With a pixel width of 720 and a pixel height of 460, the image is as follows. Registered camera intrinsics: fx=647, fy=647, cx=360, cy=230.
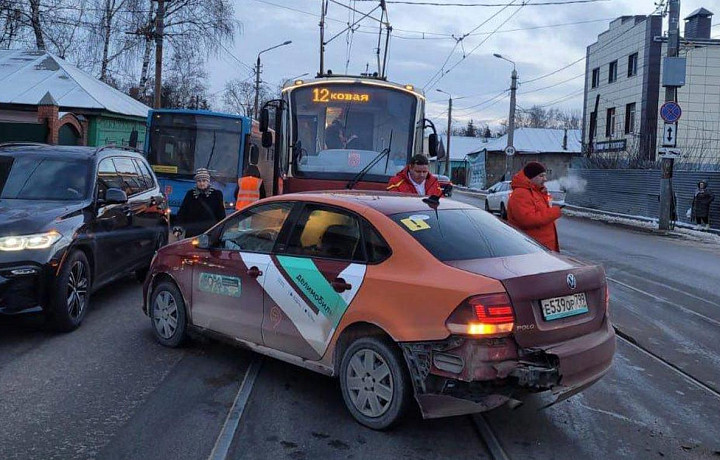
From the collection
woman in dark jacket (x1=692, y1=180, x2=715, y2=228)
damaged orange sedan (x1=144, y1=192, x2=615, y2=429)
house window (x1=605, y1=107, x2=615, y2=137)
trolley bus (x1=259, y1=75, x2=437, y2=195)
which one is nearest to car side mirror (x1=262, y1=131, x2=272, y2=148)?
trolley bus (x1=259, y1=75, x2=437, y2=195)

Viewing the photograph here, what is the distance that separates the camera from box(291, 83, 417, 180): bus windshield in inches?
409

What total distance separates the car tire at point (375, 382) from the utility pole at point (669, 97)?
1969 cm

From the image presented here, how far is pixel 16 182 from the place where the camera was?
7008 mm

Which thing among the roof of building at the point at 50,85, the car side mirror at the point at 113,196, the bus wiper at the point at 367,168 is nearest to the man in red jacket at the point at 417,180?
the bus wiper at the point at 367,168

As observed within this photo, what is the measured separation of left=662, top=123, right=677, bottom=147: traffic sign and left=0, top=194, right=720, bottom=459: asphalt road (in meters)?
15.8

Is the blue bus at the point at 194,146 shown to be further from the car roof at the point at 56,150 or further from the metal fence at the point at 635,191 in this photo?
the metal fence at the point at 635,191

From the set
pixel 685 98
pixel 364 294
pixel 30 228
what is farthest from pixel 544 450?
pixel 685 98

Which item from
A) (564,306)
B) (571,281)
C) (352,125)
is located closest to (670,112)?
(352,125)

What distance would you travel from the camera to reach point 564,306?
4.07 m

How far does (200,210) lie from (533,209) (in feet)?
15.0

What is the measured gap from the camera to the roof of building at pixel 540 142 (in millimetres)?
61375

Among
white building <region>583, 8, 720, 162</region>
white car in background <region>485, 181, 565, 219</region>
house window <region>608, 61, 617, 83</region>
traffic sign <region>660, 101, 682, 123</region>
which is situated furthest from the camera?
house window <region>608, 61, 617, 83</region>

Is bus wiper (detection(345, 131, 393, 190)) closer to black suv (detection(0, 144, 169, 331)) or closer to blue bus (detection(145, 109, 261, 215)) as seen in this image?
black suv (detection(0, 144, 169, 331))

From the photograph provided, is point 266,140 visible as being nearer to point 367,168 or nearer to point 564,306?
point 367,168
